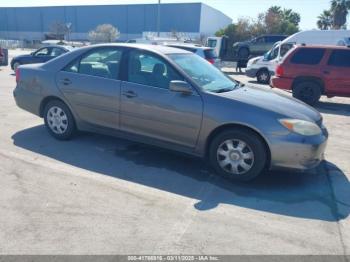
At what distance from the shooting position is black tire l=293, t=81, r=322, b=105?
33.1ft

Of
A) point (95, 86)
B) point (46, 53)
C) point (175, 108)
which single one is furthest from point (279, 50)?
point (175, 108)

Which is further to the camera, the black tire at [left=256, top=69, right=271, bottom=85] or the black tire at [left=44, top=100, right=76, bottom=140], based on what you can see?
the black tire at [left=256, top=69, right=271, bottom=85]

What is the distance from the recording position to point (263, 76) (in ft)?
52.0

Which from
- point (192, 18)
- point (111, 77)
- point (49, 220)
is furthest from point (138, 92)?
point (192, 18)

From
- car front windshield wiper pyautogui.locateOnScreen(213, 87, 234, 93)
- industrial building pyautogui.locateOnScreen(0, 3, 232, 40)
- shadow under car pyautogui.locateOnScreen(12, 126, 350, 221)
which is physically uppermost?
industrial building pyautogui.locateOnScreen(0, 3, 232, 40)

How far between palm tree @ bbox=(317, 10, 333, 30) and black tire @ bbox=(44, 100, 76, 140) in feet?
184

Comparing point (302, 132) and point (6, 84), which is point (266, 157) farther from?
point (6, 84)

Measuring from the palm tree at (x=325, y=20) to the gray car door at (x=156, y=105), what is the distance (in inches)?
2202

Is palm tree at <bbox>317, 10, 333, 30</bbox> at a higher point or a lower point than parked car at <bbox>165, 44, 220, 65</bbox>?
higher

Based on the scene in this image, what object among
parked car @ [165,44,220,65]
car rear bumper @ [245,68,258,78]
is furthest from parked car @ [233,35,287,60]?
parked car @ [165,44,220,65]

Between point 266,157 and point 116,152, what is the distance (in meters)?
2.29

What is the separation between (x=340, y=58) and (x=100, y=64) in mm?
7545

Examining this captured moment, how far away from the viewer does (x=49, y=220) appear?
334 cm

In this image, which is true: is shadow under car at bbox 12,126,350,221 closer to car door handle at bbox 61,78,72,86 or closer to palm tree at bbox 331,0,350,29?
car door handle at bbox 61,78,72,86
